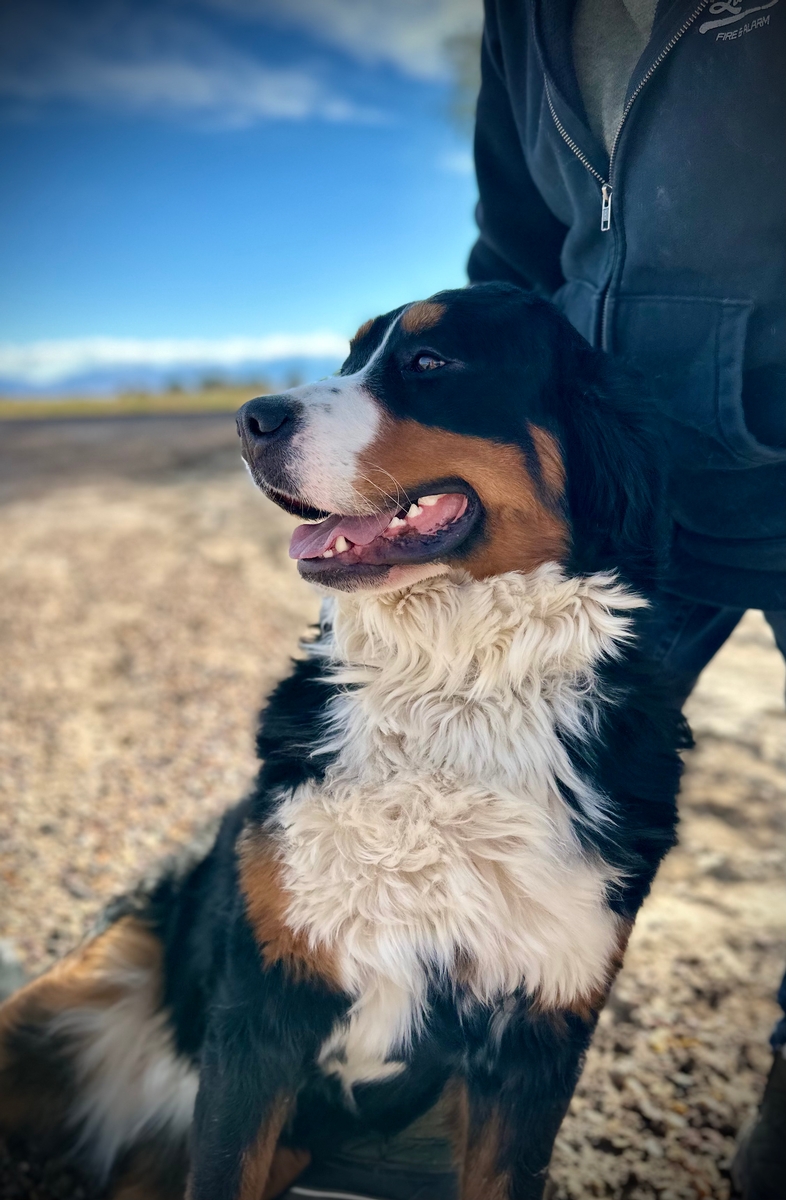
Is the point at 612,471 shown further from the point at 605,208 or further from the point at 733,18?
the point at 733,18

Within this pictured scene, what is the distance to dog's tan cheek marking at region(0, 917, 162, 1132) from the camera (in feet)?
6.64

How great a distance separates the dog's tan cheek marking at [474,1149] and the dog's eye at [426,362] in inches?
55.5

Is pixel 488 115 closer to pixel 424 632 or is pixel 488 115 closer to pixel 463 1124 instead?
pixel 424 632

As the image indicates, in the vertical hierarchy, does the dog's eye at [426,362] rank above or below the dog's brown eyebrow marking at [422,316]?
below

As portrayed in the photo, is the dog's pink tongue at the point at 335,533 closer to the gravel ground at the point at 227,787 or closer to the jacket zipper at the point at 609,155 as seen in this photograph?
the jacket zipper at the point at 609,155

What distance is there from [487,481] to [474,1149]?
1.30 m

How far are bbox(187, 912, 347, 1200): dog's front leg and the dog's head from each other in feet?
2.46

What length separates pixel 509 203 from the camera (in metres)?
2.18

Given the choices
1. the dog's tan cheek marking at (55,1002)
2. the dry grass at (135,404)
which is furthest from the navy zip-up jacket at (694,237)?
the dry grass at (135,404)

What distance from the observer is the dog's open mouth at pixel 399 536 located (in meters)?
1.68

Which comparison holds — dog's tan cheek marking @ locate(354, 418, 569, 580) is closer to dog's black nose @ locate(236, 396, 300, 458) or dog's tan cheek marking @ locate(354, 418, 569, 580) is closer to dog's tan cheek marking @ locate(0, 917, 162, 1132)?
dog's black nose @ locate(236, 396, 300, 458)

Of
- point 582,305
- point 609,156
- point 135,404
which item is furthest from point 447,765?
point 135,404

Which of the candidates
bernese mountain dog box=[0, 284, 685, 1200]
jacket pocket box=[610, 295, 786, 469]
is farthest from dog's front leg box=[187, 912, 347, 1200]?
jacket pocket box=[610, 295, 786, 469]

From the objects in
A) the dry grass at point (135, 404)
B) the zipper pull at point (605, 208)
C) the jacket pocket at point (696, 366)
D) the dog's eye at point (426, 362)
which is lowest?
the jacket pocket at point (696, 366)
